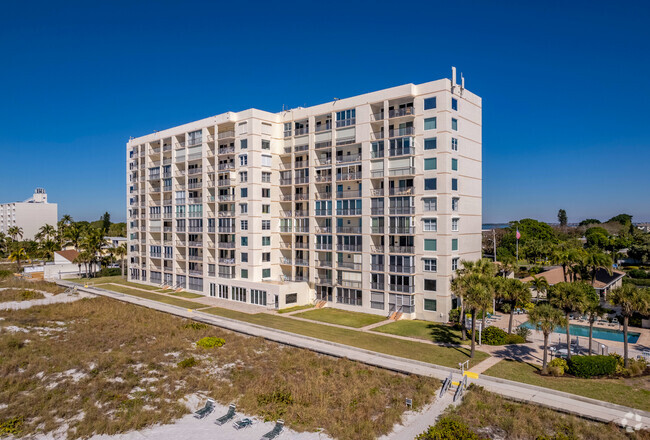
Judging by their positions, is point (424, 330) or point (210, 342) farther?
point (424, 330)

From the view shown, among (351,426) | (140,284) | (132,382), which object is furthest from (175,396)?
(140,284)

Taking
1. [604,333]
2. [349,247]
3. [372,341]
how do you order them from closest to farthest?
1. [372,341]
2. [604,333]
3. [349,247]

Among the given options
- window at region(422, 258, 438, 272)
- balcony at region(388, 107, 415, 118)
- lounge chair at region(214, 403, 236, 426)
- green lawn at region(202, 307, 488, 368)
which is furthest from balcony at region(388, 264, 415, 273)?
lounge chair at region(214, 403, 236, 426)

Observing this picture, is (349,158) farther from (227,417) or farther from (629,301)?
(227,417)

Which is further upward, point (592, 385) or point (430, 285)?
point (430, 285)

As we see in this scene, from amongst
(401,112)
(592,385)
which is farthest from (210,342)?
(401,112)

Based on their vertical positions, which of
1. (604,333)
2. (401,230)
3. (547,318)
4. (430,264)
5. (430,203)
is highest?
(430,203)

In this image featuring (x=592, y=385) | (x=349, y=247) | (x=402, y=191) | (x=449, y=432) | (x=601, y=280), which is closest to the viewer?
(x=449, y=432)
